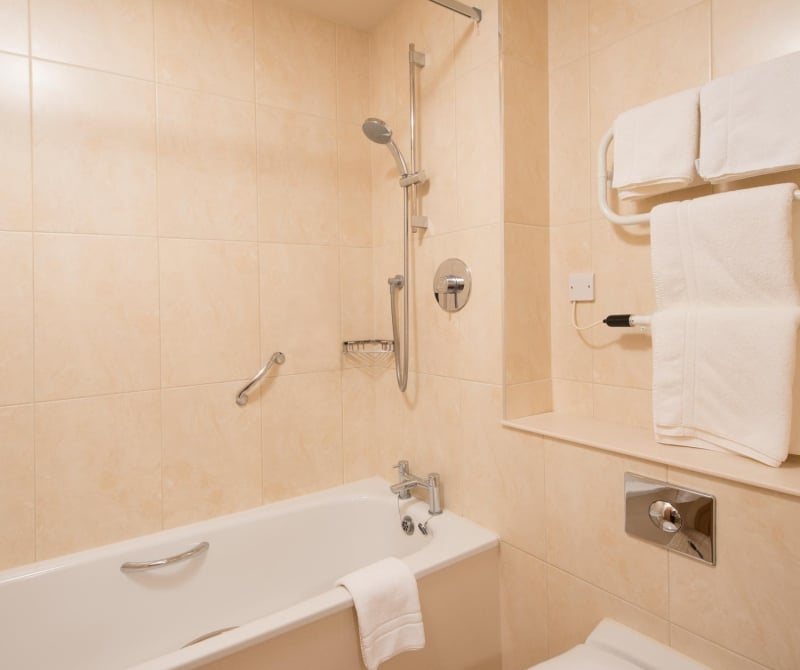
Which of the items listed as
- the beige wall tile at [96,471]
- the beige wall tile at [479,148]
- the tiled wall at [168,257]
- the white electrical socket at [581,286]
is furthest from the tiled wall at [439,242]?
the beige wall tile at [96,471]

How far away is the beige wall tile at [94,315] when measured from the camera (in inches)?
57.7

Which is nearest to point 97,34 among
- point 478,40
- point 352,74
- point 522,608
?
point 352,74

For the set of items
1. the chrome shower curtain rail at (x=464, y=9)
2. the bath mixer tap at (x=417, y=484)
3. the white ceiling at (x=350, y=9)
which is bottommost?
the bath mixer tap at (x=417, y=484)

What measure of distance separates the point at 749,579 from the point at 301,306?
1.57m

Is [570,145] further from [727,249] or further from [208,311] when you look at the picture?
[208,311]

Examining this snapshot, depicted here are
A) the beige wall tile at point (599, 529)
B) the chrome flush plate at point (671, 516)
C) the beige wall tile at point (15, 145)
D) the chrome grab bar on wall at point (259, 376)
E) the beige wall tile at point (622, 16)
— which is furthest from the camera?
the chrome grab bar on wall at point (259, 376)

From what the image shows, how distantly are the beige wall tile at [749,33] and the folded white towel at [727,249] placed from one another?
36cm

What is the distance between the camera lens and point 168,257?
1.65 meters

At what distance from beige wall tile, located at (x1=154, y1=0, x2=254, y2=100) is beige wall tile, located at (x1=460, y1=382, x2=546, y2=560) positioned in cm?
139

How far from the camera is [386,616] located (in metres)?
1.25

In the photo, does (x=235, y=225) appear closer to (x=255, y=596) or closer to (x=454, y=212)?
(x=454, y=212)

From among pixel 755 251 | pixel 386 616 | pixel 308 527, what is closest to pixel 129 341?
pixel 308 527

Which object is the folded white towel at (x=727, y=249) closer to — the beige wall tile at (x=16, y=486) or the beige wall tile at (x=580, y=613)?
the beige wall tile at (x=580, y=613)

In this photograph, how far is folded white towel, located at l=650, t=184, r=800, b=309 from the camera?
100cm
